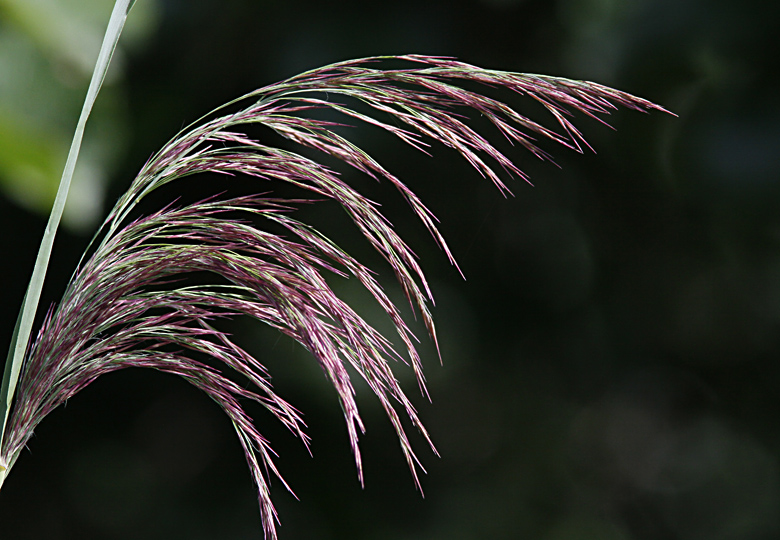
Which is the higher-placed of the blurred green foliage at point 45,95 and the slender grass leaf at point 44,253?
the blurred green foliage at point 45,95

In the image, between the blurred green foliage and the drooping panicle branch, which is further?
the blurred green foliage

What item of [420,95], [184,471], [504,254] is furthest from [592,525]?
[420,95]

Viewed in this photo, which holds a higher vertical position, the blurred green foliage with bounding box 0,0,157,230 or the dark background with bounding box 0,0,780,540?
the blurred green foliage with bounding box 0,0,157,230

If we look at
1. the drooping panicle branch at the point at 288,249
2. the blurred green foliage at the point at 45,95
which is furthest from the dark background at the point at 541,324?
the drooping panicle branch at the point at 288,249

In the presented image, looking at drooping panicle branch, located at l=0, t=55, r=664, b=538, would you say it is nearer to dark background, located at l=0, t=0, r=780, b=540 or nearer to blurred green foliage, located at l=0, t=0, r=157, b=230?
blurred green foliage, located at l=0, t=0, r=157, b=230

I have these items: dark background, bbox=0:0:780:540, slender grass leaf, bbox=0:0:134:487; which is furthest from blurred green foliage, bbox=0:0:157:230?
slender grass leaf, bbox=0:0:134:487

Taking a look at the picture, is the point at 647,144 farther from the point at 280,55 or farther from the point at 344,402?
the point at 344,402

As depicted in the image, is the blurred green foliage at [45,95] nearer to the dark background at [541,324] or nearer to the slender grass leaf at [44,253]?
the dark background at [541,324]

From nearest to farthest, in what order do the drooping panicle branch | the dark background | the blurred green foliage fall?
the drooping panicle branch, the blurred green foliage, the dark background

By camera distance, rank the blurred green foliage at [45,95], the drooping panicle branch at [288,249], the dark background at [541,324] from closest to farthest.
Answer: the drooping panicle branch at [288,249] → the blurred green foliage at [45,95] → the dark background at [541,324]

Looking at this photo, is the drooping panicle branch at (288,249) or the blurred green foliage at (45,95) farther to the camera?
the blurred green foliage at (45,95)
